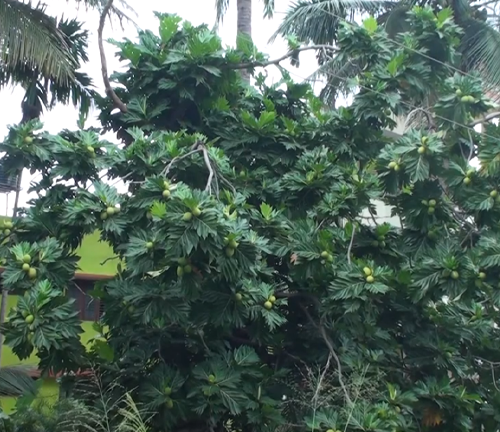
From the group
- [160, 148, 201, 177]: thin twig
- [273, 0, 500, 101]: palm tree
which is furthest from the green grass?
[160, 148, 201, 177]: thin twig

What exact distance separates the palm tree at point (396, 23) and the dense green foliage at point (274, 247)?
4.65m

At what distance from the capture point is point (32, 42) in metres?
10.1

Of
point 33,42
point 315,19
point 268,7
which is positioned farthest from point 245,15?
point 33,42

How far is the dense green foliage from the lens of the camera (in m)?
6.58

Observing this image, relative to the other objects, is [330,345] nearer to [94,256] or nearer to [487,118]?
[487,118]

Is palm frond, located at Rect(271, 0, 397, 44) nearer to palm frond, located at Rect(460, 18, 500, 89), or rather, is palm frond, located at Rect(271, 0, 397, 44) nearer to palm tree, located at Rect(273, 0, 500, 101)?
palm tree, located at Rect(273, 0, 500, 101)

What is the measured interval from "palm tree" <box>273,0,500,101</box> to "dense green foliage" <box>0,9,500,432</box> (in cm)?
465

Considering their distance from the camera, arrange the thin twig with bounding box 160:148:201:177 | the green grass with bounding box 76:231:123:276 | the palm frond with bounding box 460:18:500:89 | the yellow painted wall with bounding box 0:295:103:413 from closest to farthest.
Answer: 1. the thin twig with bounding box 160:148:201:177
2. the yellow painted wall with bounding box 0:295:103:413
3. the palm frond with bounding box 460:18:500:89
4. the green grass with bounding box 76:231:123:276

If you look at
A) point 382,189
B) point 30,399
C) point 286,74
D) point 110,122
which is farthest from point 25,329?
point 286,74

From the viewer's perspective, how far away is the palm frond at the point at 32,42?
10031 mm

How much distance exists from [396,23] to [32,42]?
7.23m

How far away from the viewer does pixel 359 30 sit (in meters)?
8.52

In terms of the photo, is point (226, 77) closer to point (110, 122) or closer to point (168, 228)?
point (110, 122)

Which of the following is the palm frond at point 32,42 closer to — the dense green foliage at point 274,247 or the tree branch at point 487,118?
the dense green foliage at point 274,247
